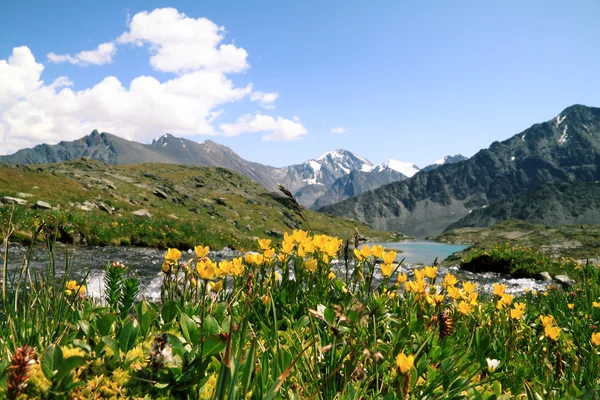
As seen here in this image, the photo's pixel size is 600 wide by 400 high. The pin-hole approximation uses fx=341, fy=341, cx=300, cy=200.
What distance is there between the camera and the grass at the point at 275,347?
1.91 metres

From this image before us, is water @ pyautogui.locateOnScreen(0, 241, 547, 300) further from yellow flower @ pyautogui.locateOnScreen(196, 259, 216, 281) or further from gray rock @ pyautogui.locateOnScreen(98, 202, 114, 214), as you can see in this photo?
gray rock @ pyautogui.locateOnScreen(98, 202, 114, 214)

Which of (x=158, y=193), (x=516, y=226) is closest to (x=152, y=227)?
(x=158, y=193)

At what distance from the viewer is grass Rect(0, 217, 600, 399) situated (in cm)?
191

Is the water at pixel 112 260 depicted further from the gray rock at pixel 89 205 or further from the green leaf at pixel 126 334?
the gray rock at pixel 89 205

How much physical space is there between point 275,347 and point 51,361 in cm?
148

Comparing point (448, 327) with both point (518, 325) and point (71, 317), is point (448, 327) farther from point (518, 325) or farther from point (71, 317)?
point (71, 317)

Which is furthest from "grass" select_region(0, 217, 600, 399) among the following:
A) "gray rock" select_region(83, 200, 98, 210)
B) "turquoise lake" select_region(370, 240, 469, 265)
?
"gray rock" select_region(83, 200, 98, 210)

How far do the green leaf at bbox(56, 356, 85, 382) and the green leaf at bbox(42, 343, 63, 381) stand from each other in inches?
1.9

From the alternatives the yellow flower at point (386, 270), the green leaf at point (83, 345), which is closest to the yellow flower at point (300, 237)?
the yellow flower at point (386, 270)

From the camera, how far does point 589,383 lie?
2.72 metres

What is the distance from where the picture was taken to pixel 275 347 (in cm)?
273

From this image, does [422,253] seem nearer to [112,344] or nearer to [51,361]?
[112,344]

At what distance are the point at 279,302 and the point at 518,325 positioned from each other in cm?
305

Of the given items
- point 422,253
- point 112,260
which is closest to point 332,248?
point 112,260
